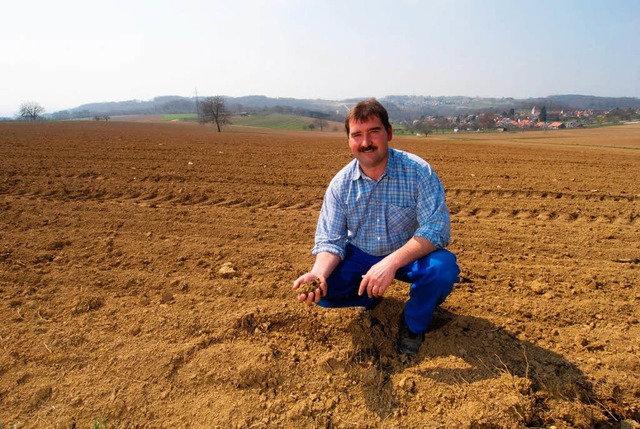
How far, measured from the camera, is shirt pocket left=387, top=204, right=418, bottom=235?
102 inches

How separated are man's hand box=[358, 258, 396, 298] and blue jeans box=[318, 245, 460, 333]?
0.72 ft

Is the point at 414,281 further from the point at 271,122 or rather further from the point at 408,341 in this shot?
the point at 271,122

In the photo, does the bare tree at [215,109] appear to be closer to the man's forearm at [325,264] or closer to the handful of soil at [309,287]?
the man's forearm at [325,264]

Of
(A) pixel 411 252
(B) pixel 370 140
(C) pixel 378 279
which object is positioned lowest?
(C) pixel 378 279

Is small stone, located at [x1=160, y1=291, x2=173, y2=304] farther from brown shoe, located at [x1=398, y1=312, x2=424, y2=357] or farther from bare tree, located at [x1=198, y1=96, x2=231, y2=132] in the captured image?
bare tree, located at [x1=198, y1=96, x2=231, y2=132]

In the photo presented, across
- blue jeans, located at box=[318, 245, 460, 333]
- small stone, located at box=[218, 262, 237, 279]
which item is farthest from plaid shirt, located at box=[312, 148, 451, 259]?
small stone, located at box=[218, 262, 237, 279]

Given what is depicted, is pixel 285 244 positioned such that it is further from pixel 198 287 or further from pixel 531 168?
pixel 531 168

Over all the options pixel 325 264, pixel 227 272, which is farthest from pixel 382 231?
pixel 227 272

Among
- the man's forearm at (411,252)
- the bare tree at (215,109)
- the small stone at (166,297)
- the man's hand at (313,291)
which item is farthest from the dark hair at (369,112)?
the bare tree at (215,109)

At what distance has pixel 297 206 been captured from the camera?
6105 mm

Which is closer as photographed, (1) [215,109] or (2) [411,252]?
(2) [411,252]

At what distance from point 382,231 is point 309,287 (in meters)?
0.67

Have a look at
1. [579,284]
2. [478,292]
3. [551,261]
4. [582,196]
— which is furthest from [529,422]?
[582,196]

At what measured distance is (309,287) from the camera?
Answer: 2.37 meters
